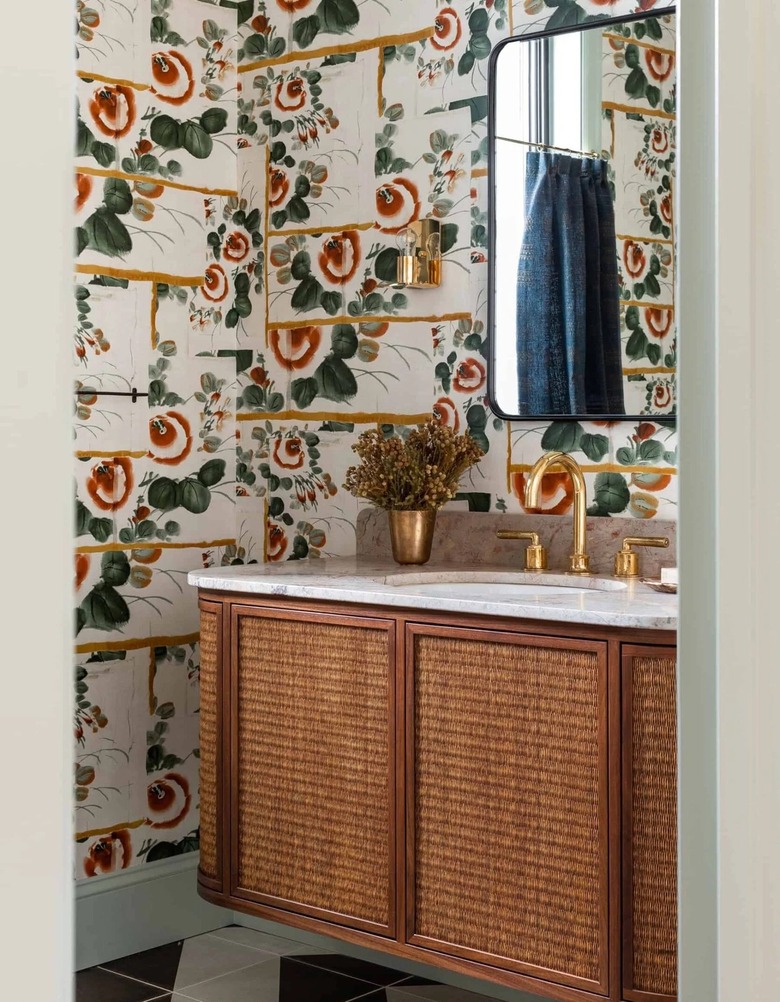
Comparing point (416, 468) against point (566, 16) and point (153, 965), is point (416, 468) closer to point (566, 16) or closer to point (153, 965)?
point (566, 16)

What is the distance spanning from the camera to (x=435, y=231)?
9.24 ft

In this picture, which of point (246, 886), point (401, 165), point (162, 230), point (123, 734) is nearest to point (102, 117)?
point (162, 230)

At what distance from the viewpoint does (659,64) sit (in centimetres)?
246

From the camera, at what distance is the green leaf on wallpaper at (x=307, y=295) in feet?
10.1

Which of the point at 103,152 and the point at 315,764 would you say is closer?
the point at 315,764

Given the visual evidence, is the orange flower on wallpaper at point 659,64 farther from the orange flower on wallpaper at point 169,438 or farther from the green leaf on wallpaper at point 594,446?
the orange flower on wallpaper at point 169,438

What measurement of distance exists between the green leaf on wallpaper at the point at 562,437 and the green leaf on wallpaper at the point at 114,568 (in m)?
1.07

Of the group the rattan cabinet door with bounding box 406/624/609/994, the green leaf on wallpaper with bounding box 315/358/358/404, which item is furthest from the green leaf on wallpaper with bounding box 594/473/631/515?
the green leaf on wallpaper with bounding box 315/358/358/404

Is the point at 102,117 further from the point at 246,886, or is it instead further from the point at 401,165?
the point at 246,886

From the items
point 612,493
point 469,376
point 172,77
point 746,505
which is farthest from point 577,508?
point 746,505

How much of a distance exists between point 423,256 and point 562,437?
564 mm

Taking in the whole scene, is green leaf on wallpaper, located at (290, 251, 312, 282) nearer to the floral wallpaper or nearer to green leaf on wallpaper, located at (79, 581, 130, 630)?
the floral wallpaper

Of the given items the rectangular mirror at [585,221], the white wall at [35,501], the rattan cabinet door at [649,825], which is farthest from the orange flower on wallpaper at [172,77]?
the white wall at [35,501]

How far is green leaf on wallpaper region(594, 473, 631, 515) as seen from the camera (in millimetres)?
2562
